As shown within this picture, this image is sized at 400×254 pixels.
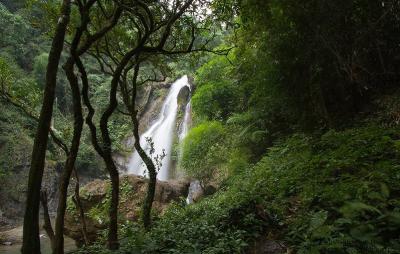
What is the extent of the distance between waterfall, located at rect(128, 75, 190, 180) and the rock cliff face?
323 inches

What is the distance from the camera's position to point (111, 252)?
4828 mm

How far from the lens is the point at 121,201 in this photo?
11758 millimetres

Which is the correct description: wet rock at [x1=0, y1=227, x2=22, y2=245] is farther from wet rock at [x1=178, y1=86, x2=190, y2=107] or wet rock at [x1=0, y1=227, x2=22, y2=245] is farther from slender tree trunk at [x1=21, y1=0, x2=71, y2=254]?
slender tree trunk at [x1=21, y1=0, x2=71, y2=254]

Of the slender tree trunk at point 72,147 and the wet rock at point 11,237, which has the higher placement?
the slender tree trunk at point 72,147

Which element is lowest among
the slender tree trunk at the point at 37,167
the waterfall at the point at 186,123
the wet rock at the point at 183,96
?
the slender tree trunk at the point at 37,167

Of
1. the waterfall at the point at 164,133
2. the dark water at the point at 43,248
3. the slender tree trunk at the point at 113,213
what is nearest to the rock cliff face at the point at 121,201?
the dark water at the point at 43,248

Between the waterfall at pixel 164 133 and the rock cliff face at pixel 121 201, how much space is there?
821 centimetres

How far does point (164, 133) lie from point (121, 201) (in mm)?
11315

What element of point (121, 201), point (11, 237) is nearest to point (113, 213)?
point (121, 201)

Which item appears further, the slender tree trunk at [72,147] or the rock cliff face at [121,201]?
the rock cliff face at [121,201]

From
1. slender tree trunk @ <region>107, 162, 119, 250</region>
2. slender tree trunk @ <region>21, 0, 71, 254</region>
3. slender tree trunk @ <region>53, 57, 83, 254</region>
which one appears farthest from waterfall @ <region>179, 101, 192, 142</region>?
slender tree trunk @ <region>21, 0, 71, 254</region>

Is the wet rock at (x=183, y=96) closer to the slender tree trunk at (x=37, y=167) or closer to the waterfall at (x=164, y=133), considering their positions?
the waterfall at (x=164, y=133)

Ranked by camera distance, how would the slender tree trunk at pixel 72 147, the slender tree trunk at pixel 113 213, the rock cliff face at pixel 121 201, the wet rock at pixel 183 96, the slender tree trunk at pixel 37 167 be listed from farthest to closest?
the wet rock at pixel 183 96, the rock cliff face at pixel 121 201, the slender tree trunk at pixel 113 213, the slender tree trunk at pixel 72 147, the slender tree trunk at pixel 37 167

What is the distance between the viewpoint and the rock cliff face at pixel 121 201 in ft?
35.8
